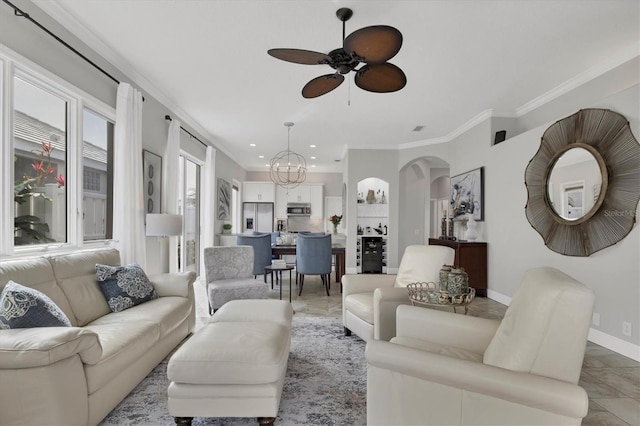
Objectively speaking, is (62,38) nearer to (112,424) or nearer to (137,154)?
(137,154)

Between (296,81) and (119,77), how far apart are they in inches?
74.1

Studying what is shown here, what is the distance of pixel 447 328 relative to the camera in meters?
1.98

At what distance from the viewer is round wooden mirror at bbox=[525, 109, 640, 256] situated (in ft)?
9.53

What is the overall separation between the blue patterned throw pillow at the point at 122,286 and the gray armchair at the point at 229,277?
1.01 m

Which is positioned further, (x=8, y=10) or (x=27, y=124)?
(x=27, y=124)

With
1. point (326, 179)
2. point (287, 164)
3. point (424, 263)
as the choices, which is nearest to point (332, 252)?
point (424, 263)

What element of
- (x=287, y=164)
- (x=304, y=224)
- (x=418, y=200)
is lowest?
(x=304, y=224)

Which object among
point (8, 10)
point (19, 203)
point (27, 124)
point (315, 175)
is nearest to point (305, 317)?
point (19, 203)

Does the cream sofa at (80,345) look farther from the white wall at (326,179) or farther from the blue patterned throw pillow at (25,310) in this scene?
the white wall at (326,179)

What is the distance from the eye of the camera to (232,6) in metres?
2.46

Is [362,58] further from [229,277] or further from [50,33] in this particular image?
[229,277]

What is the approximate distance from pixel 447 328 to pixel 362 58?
183cm

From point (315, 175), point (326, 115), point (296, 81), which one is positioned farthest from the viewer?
point (315, 175)

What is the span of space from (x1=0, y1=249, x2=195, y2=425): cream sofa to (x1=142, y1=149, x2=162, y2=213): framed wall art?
1.07 meters
